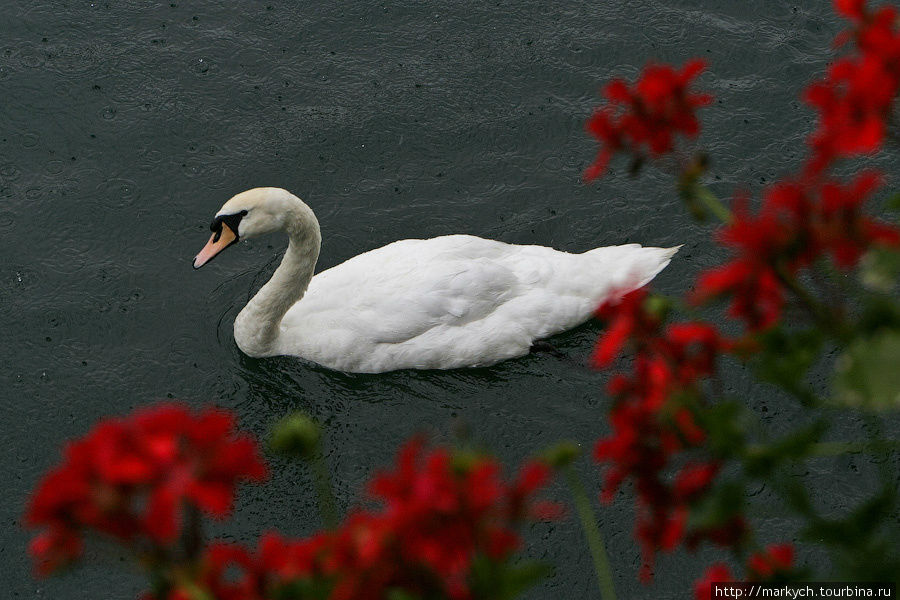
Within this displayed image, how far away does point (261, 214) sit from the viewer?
6840 mm

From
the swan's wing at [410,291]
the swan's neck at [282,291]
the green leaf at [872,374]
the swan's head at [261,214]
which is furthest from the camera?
the swan's wing at [410,291]

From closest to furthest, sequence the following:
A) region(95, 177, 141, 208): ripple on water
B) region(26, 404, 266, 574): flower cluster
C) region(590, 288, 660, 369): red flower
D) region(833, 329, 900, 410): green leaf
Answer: region(26, 404, 266, 574): flower cluster
region(833, 329, 900, 410): green leaf
region(590, 288, 660, 369): red flower
region(95, 177, 141, 208): ripple on water

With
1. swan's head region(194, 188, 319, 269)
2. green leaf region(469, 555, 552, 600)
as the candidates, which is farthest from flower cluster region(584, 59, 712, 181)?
swan's head region(194, 188, 319, 269)

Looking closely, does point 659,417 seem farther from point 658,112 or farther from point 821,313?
point 658,112

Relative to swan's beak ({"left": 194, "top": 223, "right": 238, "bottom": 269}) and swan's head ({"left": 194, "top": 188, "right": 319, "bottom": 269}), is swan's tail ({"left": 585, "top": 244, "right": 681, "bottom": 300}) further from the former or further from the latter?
swan's beak ({"left": 194, "top": 223, "right": 238, "bottom": 269})

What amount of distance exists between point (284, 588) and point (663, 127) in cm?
113

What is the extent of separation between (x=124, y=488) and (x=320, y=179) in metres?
6.94

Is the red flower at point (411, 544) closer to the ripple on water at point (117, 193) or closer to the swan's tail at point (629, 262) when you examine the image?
the swan's tail at point (629, 262)

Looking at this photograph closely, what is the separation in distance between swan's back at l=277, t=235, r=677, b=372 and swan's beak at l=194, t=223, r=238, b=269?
0.66m

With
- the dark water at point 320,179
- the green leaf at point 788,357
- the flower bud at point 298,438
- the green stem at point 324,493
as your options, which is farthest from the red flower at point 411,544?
the dark water at point 320,179

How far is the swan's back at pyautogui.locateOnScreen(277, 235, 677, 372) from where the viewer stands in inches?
278

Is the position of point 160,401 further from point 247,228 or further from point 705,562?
point 705,562

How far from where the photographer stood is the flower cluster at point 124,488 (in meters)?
1.68

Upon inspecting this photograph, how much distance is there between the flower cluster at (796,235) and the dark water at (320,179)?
4.43 m
